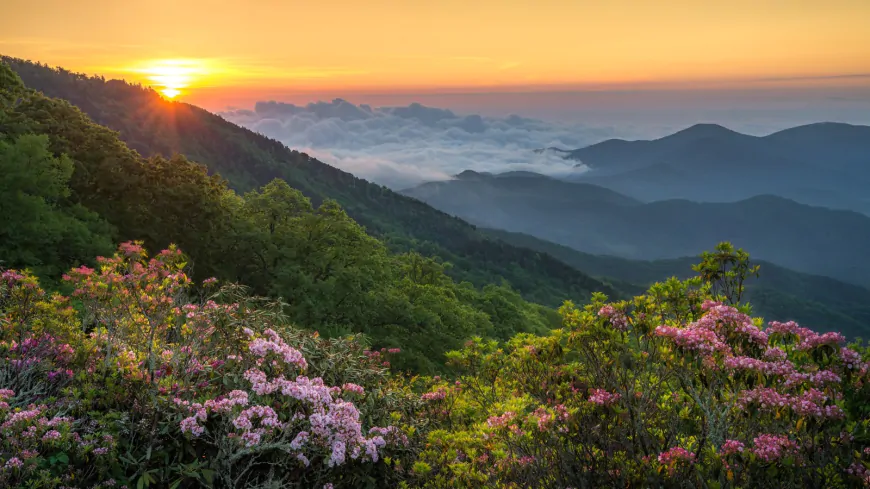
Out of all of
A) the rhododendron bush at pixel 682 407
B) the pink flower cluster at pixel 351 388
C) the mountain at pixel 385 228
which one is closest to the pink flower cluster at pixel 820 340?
the rhododendron bush at pixel 682 407

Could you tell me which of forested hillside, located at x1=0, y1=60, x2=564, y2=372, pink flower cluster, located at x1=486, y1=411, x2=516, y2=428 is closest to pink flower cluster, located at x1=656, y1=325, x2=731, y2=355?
pink flower cluster, located at x1=486, y1=411, x2=516, y2=428

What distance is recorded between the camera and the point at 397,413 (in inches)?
416

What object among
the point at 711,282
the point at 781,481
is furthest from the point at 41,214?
the point at 781,481

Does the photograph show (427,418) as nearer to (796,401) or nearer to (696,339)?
(696,339)

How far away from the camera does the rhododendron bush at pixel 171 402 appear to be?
795cm

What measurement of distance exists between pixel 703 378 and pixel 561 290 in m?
158

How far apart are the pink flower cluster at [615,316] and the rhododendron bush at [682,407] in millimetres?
17

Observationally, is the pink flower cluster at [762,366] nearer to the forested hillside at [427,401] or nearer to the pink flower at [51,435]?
the forested hillside at [427,401]

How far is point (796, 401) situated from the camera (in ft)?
18.9

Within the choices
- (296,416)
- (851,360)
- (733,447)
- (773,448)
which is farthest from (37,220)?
→ (851,360)

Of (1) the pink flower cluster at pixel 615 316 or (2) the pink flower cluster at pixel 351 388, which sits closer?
(1) the pink flower cluster at pixel 615 316

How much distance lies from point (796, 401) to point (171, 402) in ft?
26.6

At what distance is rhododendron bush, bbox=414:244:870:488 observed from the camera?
6.07 metres

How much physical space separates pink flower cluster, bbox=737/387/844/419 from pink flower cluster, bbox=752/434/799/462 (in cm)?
31
